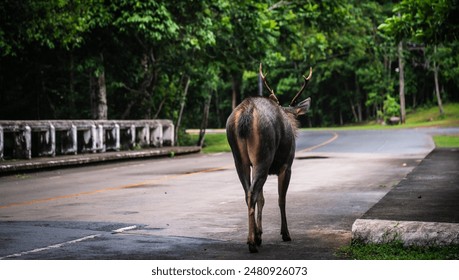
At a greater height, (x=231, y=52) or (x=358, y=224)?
(x=231, y=52)

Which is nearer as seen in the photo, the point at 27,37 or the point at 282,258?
the point at 282,258

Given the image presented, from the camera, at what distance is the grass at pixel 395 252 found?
299 inches

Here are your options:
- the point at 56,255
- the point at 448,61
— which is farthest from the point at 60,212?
the point at 448,61

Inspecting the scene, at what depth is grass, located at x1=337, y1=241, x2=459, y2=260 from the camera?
7.61m

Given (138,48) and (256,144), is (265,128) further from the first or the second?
(138,48)

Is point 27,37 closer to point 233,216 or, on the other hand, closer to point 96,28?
point 96,28

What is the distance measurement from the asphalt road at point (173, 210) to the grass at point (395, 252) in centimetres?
27

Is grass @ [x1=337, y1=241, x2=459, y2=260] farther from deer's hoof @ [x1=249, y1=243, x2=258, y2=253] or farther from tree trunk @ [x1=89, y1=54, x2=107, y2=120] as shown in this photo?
tree trunk @ [x1=89, y1=54, x2=107, y2=120]

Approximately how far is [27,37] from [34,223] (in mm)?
14369

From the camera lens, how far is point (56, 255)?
7953 mm

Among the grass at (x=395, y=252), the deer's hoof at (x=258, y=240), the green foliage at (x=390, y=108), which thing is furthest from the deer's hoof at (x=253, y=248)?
the green foliage at (x=390, y=108)

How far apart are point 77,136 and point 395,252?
20.4 m

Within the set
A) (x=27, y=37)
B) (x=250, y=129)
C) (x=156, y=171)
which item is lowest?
(x=156, y=171)

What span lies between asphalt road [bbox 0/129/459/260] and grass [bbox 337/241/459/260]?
27cm
